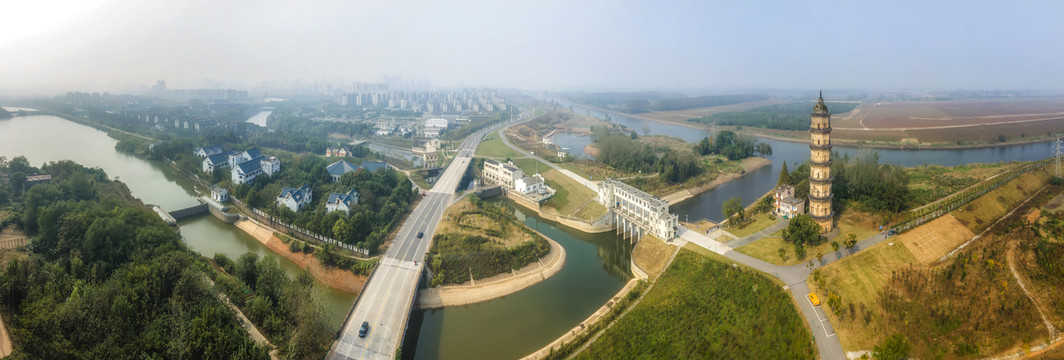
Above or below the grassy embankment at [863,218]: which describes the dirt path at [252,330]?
below

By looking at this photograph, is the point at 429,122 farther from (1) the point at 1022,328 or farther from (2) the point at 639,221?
(1) the point at 1022,328

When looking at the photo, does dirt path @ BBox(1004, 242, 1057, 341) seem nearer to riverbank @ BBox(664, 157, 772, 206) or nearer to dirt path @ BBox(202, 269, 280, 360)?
riverbank @ BBox(664, 157, 772, 206)

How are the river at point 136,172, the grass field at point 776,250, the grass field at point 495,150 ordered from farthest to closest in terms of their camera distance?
1. the grass field at point 495,150
2. the river at point 136,172
3. the grass field at point 776,250

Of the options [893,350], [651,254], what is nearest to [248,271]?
[651,254]

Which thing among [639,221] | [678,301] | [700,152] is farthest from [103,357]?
[700,152]

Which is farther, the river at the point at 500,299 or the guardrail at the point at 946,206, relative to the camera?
the guardrail at the point at 946,206

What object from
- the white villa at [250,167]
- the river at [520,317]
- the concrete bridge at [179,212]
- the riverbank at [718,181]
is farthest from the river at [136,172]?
the riverbank at [718,181]

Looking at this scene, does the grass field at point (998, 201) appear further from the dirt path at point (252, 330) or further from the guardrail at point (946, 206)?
the dirt path at point (252, 330)
